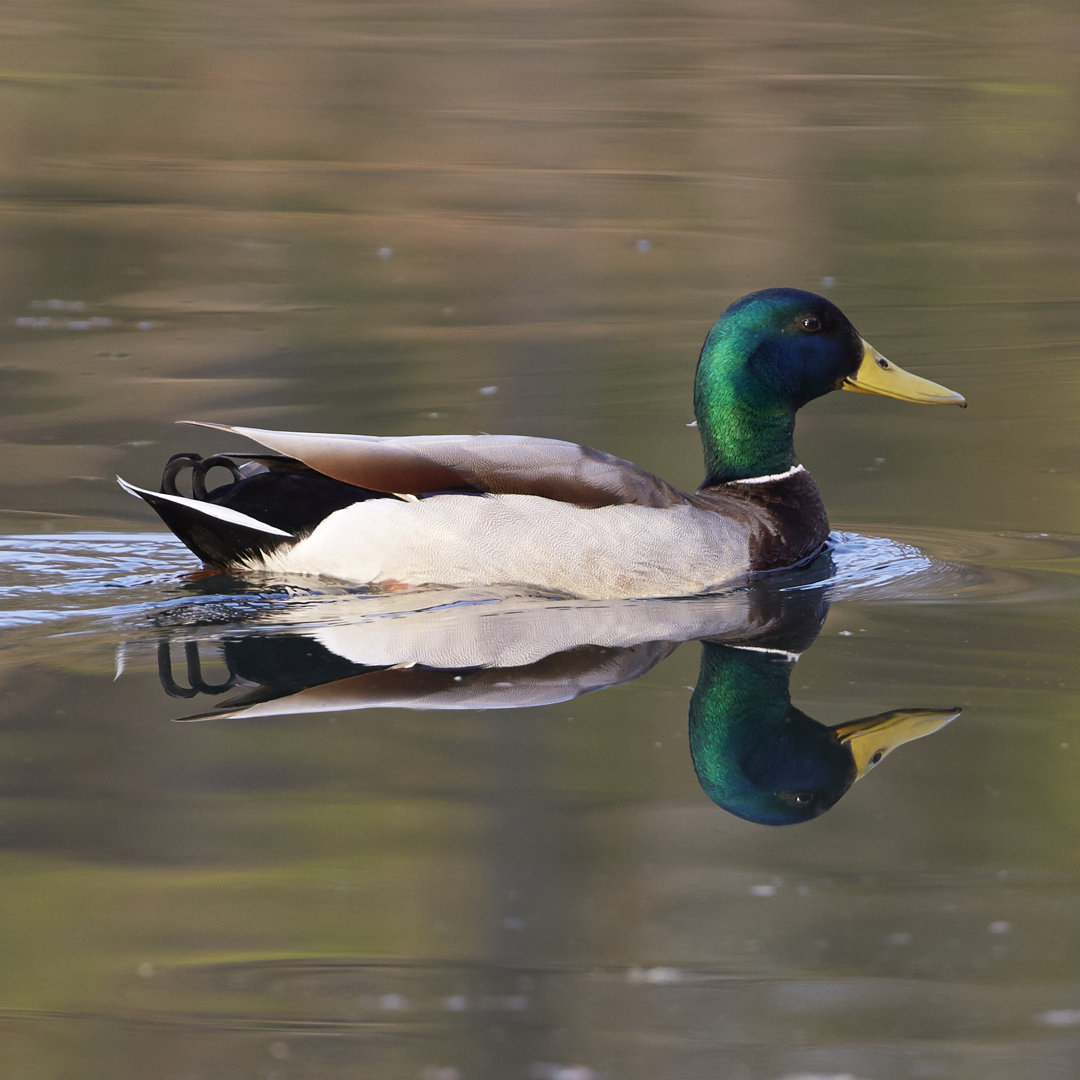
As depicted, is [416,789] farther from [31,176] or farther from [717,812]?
[31,176]

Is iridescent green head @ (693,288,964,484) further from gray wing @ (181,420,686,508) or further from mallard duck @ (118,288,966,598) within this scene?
gray wing @ (181,420,686,508)

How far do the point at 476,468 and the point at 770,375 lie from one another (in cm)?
128

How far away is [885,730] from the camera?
5.07 metres

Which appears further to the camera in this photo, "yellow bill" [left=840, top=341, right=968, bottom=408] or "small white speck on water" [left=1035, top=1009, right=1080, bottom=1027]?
"yellow bill" [left=840, top=341, right=968, bottom=408]

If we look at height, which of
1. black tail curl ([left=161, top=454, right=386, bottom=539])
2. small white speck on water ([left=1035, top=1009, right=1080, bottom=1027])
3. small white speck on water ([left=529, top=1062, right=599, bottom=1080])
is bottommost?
small white speck on water ([left=1035, top=1009, right=1080, bottom=1027])

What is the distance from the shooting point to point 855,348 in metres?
7.08

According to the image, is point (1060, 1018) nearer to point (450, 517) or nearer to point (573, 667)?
point (573, 667)

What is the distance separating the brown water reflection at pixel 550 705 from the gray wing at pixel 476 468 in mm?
552

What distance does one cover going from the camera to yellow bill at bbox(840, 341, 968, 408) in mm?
7102

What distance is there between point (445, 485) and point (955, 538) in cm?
202

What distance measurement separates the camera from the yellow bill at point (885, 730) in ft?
16.1

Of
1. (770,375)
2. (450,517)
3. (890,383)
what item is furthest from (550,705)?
(890,383)

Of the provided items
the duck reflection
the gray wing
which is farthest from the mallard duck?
the duck reflection

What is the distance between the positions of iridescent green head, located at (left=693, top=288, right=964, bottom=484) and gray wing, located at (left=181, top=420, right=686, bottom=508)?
74cm
